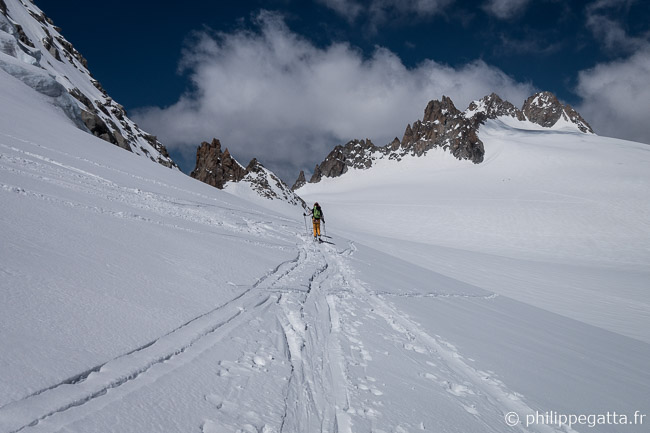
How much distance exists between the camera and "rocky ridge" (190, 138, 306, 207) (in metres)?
60.8

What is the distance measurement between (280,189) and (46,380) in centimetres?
6017

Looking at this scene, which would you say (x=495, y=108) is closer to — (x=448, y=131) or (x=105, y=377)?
(x=448, y=131)

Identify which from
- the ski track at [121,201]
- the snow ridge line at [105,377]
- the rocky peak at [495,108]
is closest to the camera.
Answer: the snow ridge line at [105,377]

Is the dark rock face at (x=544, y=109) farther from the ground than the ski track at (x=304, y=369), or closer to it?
farther from the ground

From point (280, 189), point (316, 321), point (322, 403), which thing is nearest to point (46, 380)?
point (322, 403)

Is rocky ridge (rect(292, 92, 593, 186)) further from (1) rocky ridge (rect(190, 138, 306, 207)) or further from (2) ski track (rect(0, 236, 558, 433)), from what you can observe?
(2) ski track (rect(0, 236, 558, 433))

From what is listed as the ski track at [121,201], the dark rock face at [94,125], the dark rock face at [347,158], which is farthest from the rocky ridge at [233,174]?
the dark rock face at [347,158]

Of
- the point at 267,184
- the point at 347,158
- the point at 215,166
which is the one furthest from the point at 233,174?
the point at 347,158

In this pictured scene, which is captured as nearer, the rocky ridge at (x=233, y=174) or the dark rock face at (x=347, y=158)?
the rocky ridge at (x=233, y=174)

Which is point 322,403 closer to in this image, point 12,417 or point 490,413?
point 490,413

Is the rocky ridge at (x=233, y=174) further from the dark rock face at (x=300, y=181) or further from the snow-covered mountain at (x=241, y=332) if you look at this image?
the dark rock face at (x=300, y=181)

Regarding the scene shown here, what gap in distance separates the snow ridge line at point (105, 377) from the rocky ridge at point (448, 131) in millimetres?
108129

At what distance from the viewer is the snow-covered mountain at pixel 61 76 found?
24.1m

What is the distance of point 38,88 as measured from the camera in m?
23.5
